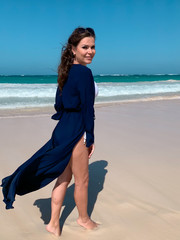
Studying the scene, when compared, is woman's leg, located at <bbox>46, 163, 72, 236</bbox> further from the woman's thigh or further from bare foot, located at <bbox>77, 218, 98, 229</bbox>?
bare foot, located at <bbox>77, 218, 98, 229</bbox>

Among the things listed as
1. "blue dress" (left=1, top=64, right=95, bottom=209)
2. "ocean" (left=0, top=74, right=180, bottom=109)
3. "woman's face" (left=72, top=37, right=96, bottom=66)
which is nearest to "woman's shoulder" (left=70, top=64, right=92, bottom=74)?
"blue dress" (left=1, top=64, right=95, bottom=209)

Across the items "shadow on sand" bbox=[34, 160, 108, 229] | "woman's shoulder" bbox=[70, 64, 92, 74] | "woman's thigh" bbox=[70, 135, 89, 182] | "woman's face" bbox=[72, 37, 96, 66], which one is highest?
"woman's face" bbox=[72, 37, 96, 66]

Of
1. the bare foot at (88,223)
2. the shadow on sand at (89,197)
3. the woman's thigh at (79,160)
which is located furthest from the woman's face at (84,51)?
the shadow on sand at (89,197)

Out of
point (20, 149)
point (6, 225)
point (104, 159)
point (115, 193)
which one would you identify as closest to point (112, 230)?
point (115, 193)

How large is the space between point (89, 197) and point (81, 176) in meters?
0.94

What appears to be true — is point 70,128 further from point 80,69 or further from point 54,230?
point 54,230

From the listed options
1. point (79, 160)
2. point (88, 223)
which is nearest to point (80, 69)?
point (79, 160)

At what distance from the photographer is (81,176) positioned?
2443 mm

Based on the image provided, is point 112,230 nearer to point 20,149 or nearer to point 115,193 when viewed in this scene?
point 115,193

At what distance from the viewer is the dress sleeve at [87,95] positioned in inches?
86.7

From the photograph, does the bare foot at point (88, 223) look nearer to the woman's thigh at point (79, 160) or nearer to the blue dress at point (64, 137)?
the woman's thigh at point (79, 160)

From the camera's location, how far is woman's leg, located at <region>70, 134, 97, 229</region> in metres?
2.35

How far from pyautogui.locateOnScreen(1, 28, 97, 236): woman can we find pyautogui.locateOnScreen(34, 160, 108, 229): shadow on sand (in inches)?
→ 24.7

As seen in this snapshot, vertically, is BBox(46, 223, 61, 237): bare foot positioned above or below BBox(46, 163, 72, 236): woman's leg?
below
